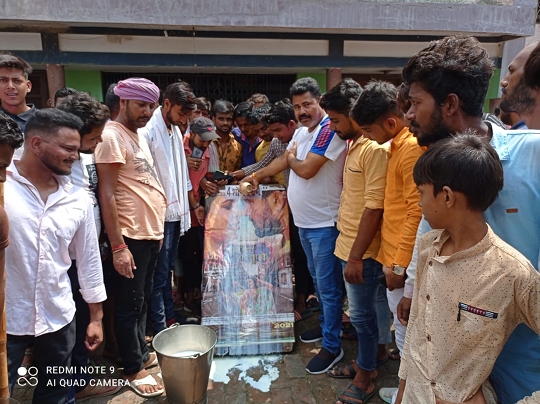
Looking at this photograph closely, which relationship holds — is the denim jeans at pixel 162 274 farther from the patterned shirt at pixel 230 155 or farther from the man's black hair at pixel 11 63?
the man's black hair at pixel 11 63

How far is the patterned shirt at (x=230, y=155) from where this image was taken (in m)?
3.95

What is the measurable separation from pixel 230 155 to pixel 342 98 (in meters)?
1.81

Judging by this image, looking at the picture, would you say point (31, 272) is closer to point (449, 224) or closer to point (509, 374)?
point (449, 224)

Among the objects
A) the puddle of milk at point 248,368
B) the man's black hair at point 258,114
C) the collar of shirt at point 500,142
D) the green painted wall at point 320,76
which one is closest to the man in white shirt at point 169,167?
the puddle of milk at point 248,368

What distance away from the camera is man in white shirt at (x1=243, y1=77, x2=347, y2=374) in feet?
8.96

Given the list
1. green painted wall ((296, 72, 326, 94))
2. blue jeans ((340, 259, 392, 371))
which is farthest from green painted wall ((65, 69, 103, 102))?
blue jeans ((340, 259, 392, 371))

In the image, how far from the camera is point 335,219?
281 cm

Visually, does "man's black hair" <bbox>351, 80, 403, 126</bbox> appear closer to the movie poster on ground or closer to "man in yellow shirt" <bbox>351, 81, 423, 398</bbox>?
"man in yellow shirt" <bbox>351, 81, 423, 398</bbox>

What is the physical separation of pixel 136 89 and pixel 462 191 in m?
2.15

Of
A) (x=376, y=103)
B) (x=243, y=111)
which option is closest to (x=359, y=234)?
(x=376, y=103)

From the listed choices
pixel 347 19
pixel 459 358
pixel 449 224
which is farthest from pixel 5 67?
pixel 347 19

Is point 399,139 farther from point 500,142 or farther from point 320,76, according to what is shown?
point 320,76

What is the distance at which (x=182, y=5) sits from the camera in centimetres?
650

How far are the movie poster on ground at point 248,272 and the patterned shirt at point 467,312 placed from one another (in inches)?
71.1
